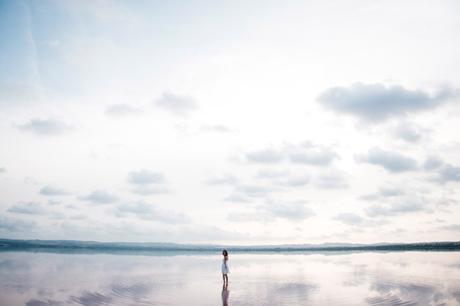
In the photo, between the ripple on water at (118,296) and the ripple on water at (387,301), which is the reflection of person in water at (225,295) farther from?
the ripple on water at (387,301)

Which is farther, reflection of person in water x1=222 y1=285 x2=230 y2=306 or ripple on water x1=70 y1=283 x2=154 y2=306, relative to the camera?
reflection of person in water x1=222 y1=285 x2=230 y2=306

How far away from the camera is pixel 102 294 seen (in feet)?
62.5

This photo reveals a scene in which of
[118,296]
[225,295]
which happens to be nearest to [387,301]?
[225,295]

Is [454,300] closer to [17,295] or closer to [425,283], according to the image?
[425,283]

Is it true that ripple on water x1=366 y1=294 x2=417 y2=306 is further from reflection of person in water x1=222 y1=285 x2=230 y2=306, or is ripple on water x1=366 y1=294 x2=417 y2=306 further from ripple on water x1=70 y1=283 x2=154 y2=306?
ripple on water x1=70 y1=283 x2=154 y2=306

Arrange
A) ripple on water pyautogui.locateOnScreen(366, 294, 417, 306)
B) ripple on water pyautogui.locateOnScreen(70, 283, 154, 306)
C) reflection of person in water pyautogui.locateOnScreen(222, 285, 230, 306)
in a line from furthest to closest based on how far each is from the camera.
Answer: reflection of person in water pyautogui.locateOnScreen(222, 285, 230, 306) < ripple on water pyautogui.locateOnScreen(366, 294, 417, 306) < ripple on water pyautogui.locateOnScreen(70, 283, 154, 306)

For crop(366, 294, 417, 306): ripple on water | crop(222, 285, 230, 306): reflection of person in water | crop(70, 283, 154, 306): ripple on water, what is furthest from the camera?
crop(222, 285, 230, 306): reflection of person in water

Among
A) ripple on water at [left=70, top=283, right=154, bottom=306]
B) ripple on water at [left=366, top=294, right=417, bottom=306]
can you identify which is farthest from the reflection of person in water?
ripple on water at [left=366, top=294, right=417, bottom=306]

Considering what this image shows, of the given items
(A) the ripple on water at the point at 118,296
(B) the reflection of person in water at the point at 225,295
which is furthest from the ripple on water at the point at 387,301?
(A) the ripple on water at the point at 118,296

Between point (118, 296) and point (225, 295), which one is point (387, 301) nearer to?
point (225, 295)

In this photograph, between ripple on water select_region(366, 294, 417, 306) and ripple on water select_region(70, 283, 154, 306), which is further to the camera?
ripple on water select_region(366, 294, 417, 306)

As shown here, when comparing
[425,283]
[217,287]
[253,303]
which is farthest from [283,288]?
[425,283]

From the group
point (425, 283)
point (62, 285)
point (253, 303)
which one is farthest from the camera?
point (425, 283)

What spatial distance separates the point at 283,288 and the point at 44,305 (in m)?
13.7
